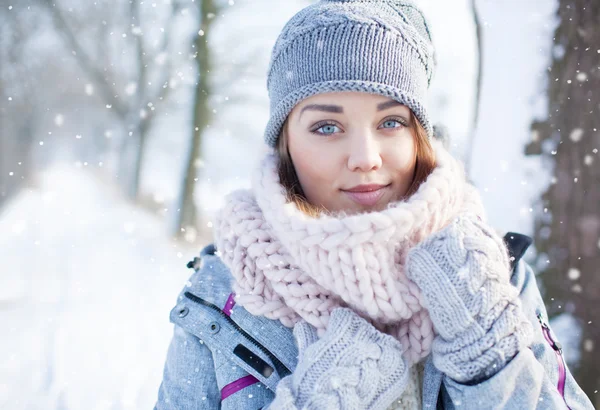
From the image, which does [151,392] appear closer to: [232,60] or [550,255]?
[550,255]

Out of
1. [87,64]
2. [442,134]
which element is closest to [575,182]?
[442,134]

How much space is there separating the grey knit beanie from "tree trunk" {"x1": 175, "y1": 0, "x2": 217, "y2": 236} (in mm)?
3393

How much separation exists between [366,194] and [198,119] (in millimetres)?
3755

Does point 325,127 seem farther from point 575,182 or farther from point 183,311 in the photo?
point 575,182

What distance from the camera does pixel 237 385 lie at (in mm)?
1283

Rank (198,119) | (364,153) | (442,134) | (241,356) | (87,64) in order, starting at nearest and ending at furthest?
(364,153) < (241,356) < (442,134) < (87,64) < (198,119)

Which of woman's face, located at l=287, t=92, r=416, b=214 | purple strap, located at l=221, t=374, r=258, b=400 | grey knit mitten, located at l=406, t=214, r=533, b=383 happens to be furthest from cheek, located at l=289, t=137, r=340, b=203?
purple strap, located at l=221, t=374, r=258, b=400

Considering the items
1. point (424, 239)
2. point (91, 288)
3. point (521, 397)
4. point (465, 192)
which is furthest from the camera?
point (91, 288)

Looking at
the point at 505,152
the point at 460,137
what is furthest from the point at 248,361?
the point at 460,137

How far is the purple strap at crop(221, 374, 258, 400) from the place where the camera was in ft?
4.20

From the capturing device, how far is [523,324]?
105cm

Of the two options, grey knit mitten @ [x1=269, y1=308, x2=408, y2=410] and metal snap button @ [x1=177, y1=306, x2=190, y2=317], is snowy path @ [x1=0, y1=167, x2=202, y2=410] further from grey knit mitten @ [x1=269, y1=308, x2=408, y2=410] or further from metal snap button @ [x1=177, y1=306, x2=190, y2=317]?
grey knit mitten @ [x1=269, y1=308, x2=408, y2=410]

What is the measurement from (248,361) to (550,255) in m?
1.62

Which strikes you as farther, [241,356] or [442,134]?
[442,134]
